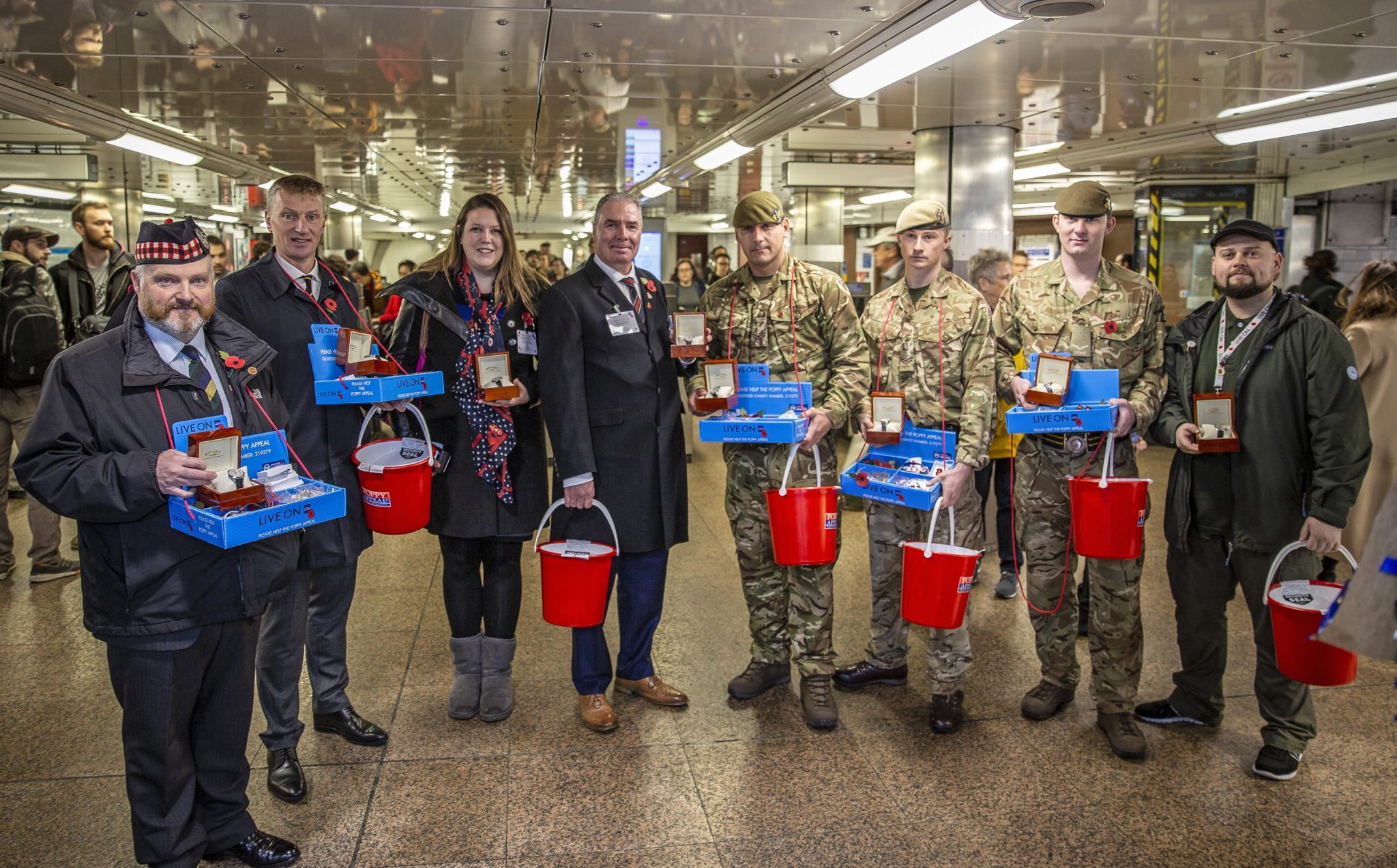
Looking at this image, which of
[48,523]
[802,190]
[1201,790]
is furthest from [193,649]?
[802,190]

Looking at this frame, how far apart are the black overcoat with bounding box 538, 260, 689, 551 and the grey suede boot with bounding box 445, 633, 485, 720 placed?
0.61m

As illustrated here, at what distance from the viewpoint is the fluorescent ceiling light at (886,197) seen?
15733 millimetres

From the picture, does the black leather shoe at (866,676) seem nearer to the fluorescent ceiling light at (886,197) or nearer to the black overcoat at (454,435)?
the black overcoat at (454,435)

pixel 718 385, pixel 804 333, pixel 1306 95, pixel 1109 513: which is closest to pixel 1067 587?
pixel 1109 513

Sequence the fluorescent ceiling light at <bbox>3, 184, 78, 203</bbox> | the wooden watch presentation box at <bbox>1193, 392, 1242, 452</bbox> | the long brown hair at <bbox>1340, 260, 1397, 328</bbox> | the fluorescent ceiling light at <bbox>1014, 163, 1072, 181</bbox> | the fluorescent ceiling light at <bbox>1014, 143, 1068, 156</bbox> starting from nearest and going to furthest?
1. the wooden watch presentation box at <bbox>1193, 392, 1242, 452</bbox>
2. the long brown hair at <bbox>1340, 260, 1397, 328</bbox>
3. the fluorescent ceiling light at <bbox>1014, 143, 1068, 156</bbox>
4. the fluorescent ceiling light at <bbox>1014, 163, 1072, 181</bbox>
5. the fluorescent ceiling light at <bbox>3, 184, 78, 203</bbox>

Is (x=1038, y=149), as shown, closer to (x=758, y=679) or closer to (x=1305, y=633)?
(x=758, y=679)

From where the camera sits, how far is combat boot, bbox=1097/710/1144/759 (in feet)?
11.7

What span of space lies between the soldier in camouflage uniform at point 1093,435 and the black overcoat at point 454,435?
1.88 m

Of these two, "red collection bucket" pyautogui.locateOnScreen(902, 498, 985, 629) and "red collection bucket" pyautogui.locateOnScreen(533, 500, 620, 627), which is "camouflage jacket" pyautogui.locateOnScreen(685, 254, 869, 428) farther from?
"red collection bucket" pyautogui.locateOnScreen(533, 500, 620, 627)

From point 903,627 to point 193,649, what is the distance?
8.83 ft

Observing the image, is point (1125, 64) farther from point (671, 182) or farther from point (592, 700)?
point (671, 182)

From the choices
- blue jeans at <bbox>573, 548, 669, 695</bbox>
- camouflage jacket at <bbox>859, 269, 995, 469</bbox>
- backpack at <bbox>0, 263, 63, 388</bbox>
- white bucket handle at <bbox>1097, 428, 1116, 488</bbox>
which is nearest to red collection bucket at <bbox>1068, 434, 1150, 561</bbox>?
white bucket handle at <bbox>1097, 428, 1116, 488</bbox>

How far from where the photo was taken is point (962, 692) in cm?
386

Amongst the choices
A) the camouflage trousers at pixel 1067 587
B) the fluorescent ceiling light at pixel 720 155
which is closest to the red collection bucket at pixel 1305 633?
the camouflage trousers at pixel 1067 587
